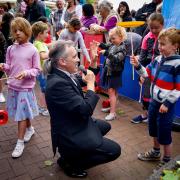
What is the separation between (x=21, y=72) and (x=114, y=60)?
1.65m

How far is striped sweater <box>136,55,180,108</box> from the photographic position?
277 centimetres

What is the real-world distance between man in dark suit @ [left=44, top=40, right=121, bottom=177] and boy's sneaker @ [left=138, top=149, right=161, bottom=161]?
66 centimetres

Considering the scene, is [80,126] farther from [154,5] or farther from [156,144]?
[154,5]

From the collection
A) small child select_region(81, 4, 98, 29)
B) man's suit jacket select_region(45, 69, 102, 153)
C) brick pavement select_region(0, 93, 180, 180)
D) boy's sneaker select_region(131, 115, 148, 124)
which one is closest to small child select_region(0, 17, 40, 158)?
brick pavement select_region(0, 93, 180, 180)

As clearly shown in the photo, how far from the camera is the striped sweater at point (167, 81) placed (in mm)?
2766

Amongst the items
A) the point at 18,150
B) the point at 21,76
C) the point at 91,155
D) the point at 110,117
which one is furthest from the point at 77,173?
the point at 110,117

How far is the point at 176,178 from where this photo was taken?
1878mm

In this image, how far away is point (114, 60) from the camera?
4309mm

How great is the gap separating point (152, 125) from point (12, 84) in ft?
5.79

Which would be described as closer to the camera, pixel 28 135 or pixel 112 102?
pixel 28 135

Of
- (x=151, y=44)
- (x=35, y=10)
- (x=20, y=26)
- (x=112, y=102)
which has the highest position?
(x=35, y=10)

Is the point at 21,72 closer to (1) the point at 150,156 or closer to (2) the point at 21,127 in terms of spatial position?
(2) the point at 21,127

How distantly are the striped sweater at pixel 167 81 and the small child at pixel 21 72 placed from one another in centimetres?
146

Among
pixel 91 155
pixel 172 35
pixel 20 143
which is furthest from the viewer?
pixel 20 143
